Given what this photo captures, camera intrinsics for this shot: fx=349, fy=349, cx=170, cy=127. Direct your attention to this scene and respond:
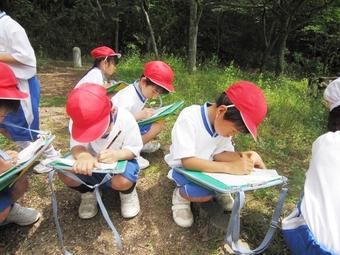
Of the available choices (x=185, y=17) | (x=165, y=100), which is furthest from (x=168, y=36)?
(x=165, y=100)

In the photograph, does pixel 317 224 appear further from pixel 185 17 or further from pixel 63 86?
pixel 185 17

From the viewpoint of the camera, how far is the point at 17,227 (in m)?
2.47

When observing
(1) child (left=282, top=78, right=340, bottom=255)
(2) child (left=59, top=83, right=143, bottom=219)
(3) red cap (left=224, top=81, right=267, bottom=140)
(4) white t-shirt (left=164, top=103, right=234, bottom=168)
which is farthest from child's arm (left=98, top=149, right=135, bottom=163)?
(1) child (left=282, top=78, right=340, bottom=255)

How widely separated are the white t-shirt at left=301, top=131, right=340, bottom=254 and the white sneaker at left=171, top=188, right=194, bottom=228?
91 cm

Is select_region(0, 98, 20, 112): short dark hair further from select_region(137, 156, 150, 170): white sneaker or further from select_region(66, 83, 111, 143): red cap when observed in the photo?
select_region(137, 156, 150, 170): white sneaker

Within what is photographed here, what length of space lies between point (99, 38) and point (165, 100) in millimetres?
10763

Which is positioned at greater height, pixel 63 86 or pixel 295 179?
pixel 295 179

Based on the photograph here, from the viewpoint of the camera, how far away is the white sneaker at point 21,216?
2.41 meters

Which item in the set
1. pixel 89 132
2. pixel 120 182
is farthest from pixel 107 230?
pixel 89 132

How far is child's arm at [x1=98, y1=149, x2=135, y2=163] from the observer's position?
7.27 feet

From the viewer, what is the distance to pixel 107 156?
2227 millimetres

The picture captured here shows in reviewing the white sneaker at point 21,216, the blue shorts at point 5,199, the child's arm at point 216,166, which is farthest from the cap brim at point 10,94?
the child's arm at point 216,166

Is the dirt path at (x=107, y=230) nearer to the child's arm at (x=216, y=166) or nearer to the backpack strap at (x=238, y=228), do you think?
the backpack strap at (x=238, y=228)

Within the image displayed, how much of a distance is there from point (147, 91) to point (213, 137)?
953 mm
